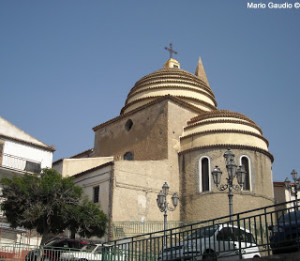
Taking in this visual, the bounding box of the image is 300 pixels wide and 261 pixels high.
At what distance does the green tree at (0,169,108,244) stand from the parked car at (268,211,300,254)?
10450 millimetres

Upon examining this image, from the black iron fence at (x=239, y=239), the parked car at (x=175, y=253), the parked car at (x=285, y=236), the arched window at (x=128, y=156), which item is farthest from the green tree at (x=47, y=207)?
the arched window at (x=128, y=156)

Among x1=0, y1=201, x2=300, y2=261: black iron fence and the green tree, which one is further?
the green tree

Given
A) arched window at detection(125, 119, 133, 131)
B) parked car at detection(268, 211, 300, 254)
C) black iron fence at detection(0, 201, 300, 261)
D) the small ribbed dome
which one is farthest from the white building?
parked car at detection(268, 211, 300, 254)

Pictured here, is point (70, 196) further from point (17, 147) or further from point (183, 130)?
point (183, 130)

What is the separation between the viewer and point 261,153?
2683 cm

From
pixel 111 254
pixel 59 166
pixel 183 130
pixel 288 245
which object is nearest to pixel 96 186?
pixel 59 166

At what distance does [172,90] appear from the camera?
32.7m

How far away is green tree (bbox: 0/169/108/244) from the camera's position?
18.2 m

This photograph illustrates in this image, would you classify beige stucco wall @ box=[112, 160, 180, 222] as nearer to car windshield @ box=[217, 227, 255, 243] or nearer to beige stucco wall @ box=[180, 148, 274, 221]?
beige stucco wall @ box=[180, 148, 274, 221]

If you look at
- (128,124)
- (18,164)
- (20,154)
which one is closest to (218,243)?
(18,164)

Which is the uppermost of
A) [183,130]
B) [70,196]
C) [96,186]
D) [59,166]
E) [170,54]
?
[170,54]

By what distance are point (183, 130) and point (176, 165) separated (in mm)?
2637

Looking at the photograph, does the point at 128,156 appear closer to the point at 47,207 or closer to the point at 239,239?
the point at 47,207

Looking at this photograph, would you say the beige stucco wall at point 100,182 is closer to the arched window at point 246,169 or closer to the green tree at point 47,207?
the green tree at point 47,207
